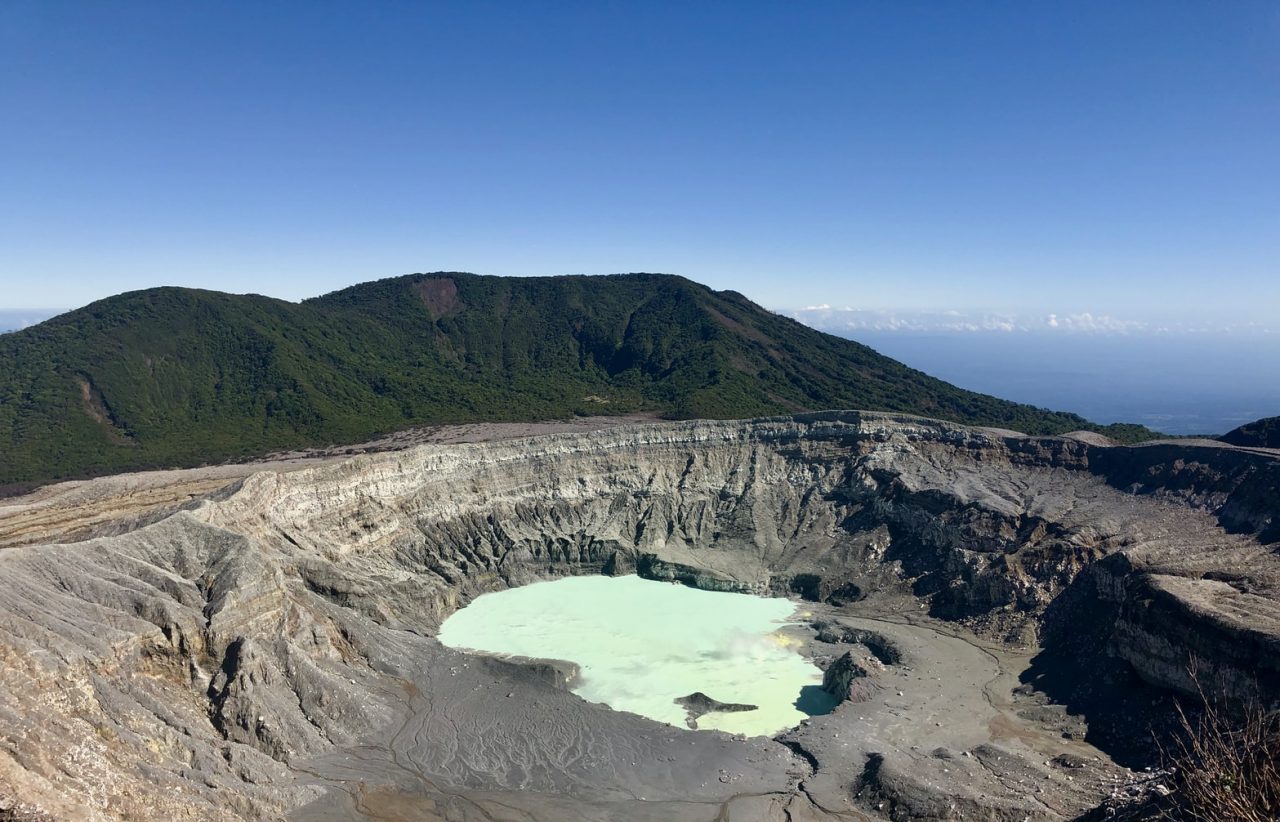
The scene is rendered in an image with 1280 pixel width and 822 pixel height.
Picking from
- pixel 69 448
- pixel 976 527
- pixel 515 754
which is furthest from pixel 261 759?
pixel 69 448

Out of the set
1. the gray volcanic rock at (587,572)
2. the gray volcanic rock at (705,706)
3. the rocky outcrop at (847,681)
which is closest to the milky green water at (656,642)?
the gray volcanic rock at (705,706)

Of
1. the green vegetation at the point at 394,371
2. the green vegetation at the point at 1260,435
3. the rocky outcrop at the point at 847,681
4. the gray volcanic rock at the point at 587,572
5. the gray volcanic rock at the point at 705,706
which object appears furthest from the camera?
the green vegetation at the point at 394,371

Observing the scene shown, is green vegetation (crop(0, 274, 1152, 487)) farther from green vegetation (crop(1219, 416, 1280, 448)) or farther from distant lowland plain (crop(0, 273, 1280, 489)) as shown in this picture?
green vegetation (crop(1219, 416, 1280, 448))

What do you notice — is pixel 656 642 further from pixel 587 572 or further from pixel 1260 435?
pixel 1260 435

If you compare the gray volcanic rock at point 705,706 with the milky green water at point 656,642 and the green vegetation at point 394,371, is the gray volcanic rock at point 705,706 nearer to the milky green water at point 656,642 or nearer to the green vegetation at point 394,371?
the milky green water at point 656,642

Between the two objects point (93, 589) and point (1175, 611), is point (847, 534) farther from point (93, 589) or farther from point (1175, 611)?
point (93, 589)

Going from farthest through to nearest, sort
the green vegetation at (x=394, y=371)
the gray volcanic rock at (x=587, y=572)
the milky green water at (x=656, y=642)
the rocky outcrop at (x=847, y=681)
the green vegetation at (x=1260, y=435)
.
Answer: the green vegetation at (x=394, y=371)
the green vegetation at (x=1260, y=435)
the milky green water at (x=656, y=642)
the rocky outcrop at (x=847, y=681)
the gray volcanic rock at (x=587, y=572)

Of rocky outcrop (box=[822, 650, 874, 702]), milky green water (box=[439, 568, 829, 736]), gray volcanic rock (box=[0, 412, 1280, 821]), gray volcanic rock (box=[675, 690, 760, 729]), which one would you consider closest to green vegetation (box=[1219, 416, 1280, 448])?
gray volcanic rock (box=[0, 412, 1280, 821])
